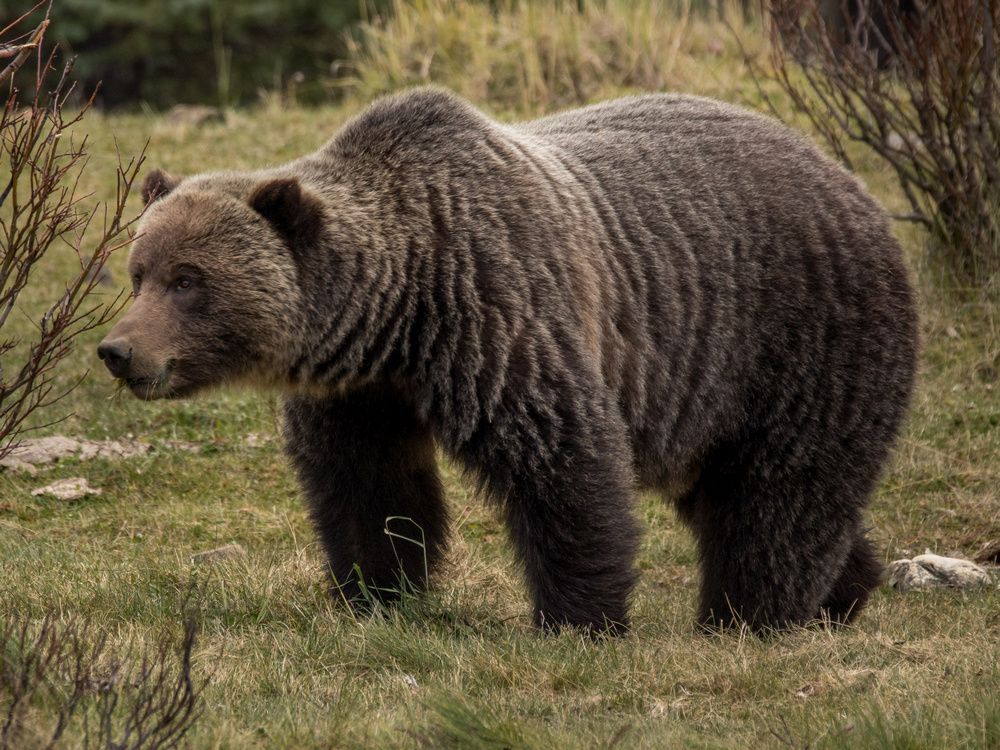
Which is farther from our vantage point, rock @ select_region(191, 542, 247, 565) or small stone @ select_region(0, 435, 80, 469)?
small stone @ select_region(0, 435, 80, 469)

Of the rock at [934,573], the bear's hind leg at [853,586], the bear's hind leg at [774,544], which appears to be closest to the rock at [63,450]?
the bear's hind leg at [774,544]

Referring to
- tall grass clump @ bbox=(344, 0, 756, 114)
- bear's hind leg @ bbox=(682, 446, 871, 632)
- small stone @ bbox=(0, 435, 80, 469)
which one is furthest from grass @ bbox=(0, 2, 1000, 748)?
tall grass clump @ bbox=(344, 0, 756, 114)

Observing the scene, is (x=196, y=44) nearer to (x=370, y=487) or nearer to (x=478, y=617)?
(x=370, y=487)

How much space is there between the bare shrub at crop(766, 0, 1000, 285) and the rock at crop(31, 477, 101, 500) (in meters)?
4.84

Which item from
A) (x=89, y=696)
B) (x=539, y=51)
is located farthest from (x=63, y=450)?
(x=539, y=51)

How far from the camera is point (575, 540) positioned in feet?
16.8

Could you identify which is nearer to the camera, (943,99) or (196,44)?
(943,99)

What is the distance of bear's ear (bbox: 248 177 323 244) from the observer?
5.05 metres

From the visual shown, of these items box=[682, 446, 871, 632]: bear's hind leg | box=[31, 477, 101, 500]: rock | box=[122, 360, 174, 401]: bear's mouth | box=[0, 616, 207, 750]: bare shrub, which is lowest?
box=[31, 477, 101, 500]: rock

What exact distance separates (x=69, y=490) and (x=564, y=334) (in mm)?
3561

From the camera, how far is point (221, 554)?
6.67m

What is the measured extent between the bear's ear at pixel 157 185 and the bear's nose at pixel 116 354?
73cm

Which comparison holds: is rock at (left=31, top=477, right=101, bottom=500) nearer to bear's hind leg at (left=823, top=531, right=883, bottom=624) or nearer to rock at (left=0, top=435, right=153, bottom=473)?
rock at (left=0, top=435, right=153, bottom=473)

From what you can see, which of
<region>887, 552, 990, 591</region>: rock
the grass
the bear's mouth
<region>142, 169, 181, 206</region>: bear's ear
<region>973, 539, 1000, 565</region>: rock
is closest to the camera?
the grass
